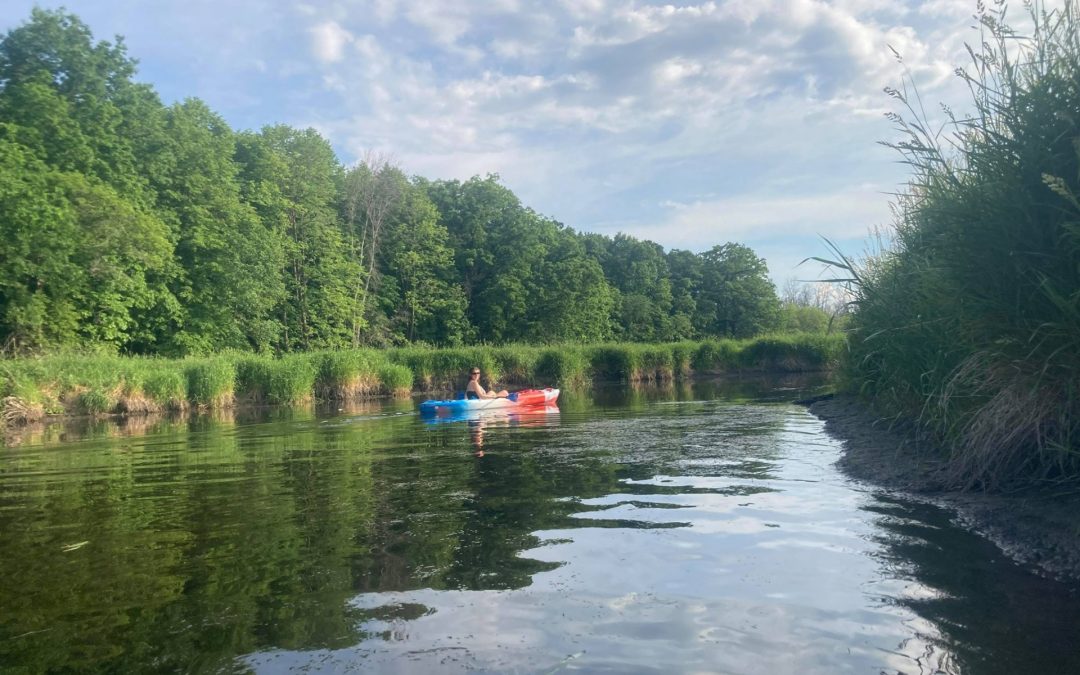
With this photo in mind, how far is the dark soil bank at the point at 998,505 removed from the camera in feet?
14.2

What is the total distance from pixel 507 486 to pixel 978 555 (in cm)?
412

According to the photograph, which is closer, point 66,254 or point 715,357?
point 66,254

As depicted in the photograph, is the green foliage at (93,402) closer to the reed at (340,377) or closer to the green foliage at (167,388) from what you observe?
the green foliage at (167,388)

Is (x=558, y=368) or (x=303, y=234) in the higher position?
(x=303, y=234)

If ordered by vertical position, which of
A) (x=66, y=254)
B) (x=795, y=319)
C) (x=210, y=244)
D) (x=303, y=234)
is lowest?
(x=795, y=319)

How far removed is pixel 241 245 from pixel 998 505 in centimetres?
3811

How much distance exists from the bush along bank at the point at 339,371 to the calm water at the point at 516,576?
23.6 ft

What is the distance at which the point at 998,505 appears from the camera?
5.26 m

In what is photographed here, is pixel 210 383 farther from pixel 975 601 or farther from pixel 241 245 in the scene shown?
pixel 975 601

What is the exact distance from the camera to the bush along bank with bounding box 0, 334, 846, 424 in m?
20.5

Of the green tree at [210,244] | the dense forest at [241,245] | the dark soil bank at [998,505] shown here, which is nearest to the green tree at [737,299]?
the dense forest at [241,245]

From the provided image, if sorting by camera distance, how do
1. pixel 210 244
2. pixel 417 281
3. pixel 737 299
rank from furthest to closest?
pixel 737 299 → pixel 417 281 → pixel 210 244

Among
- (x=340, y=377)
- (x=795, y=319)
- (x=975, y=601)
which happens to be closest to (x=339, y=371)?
(x=340, y=377)

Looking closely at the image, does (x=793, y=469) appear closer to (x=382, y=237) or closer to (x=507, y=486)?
(x=507, y=486)
